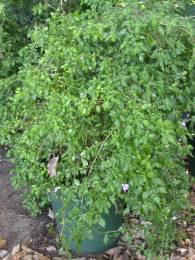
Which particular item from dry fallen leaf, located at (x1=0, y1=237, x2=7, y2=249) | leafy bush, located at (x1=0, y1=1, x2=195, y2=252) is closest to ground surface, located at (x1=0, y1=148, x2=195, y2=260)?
dry fallen leaf, located at (x1=0, y1=237, x2=7, y2=249)

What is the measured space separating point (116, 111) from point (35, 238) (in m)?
1.28

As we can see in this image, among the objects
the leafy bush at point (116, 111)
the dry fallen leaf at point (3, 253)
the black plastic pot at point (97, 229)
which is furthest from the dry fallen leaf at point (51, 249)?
the leafy bush at point (116, 111)

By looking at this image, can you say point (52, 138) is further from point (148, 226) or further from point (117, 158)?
point (148, 226)

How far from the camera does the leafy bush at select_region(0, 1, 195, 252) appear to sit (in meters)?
1.92

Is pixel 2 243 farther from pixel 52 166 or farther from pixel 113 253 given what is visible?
pixel 52 166

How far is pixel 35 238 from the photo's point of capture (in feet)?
9.49

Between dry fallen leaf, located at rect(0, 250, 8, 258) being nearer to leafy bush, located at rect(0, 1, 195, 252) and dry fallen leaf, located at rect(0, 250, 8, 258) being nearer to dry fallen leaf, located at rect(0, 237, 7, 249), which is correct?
→ dry fallen leaf, located at rect(0, 237, 7, 249)

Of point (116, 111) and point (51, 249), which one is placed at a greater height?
point (116, 111)

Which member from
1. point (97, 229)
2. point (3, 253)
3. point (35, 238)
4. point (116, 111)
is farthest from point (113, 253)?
point (116, 111)

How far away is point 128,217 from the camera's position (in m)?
2.68

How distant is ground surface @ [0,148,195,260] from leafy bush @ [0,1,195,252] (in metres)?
0.55

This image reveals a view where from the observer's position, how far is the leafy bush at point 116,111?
1.92 metres

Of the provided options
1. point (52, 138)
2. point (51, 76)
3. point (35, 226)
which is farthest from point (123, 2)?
point (35, 226)

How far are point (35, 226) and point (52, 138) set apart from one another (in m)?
1.07
